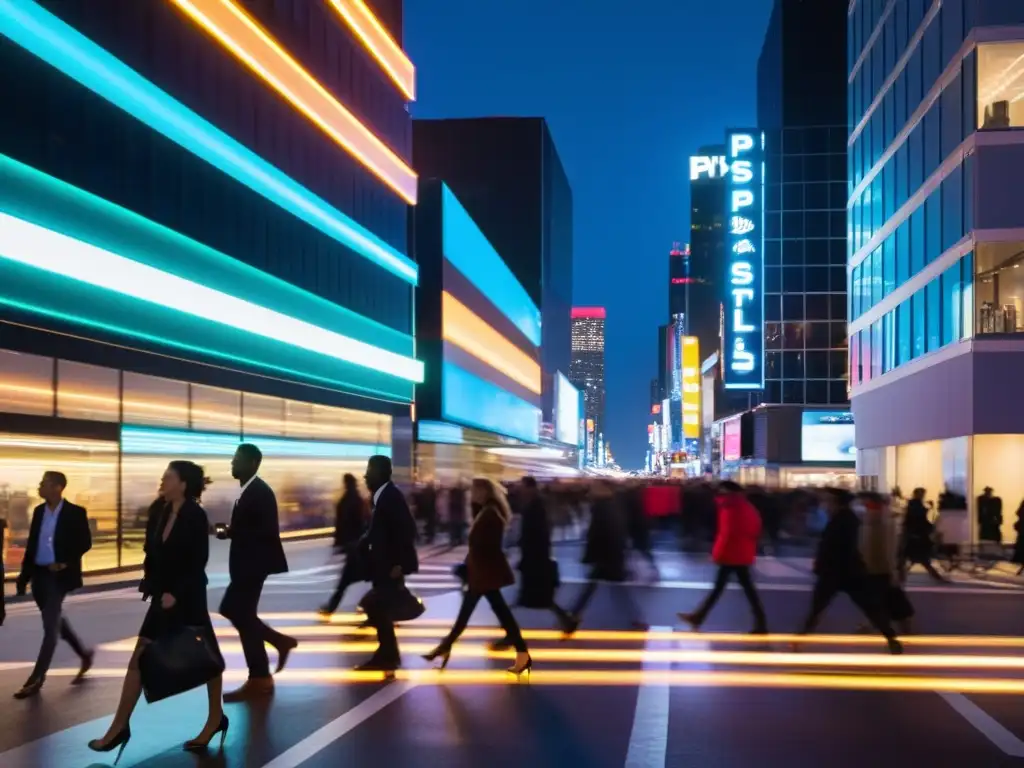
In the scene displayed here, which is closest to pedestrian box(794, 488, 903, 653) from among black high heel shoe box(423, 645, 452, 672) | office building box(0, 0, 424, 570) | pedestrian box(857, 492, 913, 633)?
pedestrian box(857, 492, 913, 633)

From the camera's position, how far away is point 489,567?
10219 millimetres

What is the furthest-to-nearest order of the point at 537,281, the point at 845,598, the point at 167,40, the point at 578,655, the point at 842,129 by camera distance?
the point at 537,281 → the point at 842,129 → the point at 167,40 → the point at 845,598 → the point at 578,655

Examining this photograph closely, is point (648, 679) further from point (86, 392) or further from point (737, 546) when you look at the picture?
point (86, 392)

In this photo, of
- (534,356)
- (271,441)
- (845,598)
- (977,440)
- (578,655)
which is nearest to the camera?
(578,655)

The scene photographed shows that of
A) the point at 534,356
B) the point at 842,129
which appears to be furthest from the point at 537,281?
the point at 842,129

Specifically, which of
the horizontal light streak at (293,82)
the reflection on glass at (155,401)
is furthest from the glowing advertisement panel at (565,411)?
the reflection on glass at (155,401)

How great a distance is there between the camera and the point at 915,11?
34.5m

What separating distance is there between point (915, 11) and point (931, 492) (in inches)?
553

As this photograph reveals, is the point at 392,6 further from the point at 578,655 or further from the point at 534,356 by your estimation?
the point at 534,356

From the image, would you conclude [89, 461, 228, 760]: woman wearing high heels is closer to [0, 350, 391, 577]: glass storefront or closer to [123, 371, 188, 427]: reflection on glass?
[0, 350, 391, 577]: glass storefront

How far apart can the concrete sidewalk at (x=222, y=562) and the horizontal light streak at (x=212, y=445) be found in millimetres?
2205

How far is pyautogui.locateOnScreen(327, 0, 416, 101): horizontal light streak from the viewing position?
37.6 m

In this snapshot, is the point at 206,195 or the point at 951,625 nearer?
the point at 951,625

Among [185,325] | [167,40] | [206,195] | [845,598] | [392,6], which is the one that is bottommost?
[845,598]
